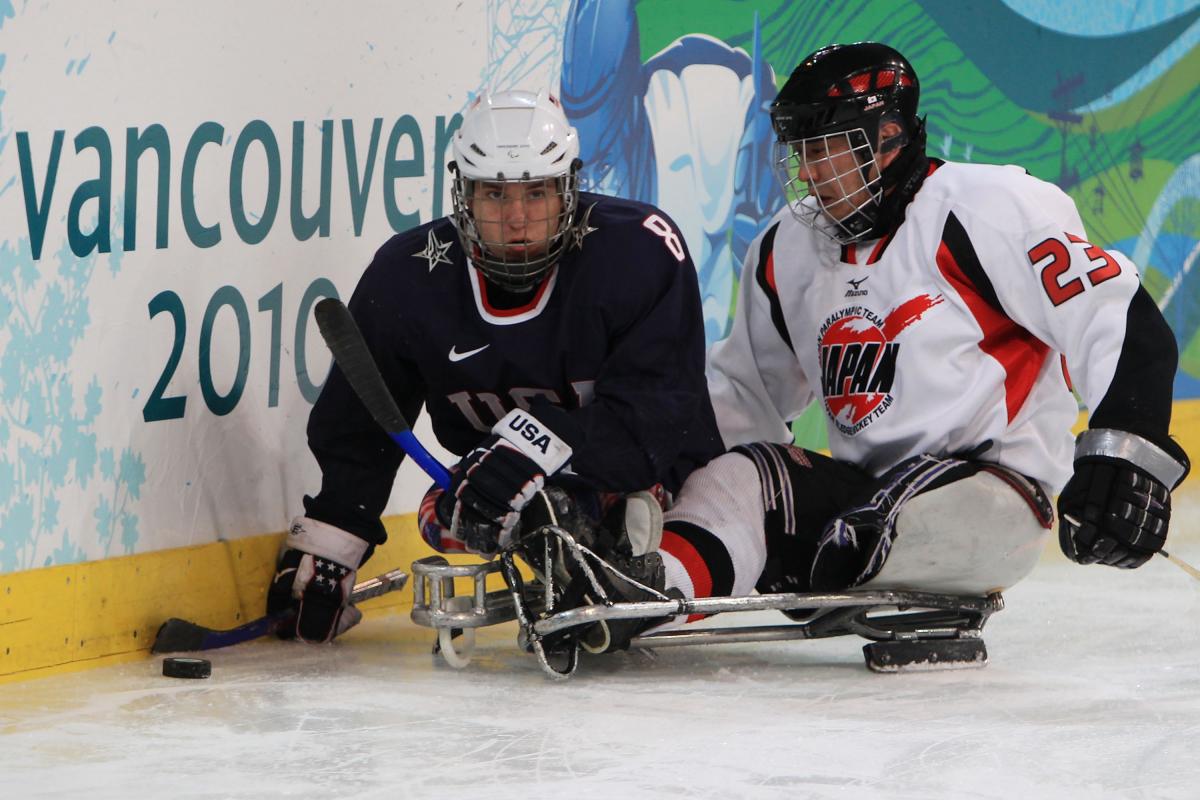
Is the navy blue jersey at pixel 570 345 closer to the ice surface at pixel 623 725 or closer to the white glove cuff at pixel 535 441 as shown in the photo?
the white glove cuff at pixel 535 441

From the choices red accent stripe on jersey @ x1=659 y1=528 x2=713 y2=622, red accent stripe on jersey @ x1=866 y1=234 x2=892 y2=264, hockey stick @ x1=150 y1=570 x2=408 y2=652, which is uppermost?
red accent stripe on jersey @ x1=866 y1=234 x2=892 y2=264

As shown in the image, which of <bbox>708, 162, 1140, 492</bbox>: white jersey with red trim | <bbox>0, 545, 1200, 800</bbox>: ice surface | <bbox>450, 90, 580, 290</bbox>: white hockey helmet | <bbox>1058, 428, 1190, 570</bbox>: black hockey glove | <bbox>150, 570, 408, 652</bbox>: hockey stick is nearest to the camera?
<bbox>0, 545, 1200, 800</bbox>: ice surface

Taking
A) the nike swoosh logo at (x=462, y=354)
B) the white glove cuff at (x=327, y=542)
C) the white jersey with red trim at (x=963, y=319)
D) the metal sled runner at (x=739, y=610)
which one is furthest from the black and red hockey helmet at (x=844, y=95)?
the white glove cuff at (x=327, y=542)

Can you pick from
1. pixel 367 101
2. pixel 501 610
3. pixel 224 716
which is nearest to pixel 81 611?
pixel 224 716

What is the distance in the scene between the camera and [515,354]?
2.92 m

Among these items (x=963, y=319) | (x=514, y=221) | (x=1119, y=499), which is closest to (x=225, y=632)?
(x=514, y=221)

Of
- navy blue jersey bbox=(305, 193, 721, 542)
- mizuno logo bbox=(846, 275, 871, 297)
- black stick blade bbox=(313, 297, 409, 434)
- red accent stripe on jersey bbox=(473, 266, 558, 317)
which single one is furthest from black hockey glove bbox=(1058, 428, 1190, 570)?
black stick blade bbox=(313, 297, 409, 434)

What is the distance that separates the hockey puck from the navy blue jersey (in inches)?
16.2

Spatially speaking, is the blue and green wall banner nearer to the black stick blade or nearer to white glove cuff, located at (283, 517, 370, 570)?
white glove cuff, located at (283, 517, 370, 570)

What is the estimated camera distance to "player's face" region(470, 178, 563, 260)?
280 cm

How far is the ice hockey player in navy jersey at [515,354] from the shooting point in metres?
2.80

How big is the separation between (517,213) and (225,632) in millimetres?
899

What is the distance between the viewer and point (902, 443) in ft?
10.1

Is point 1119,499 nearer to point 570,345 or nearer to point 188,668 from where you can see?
point 570,345
